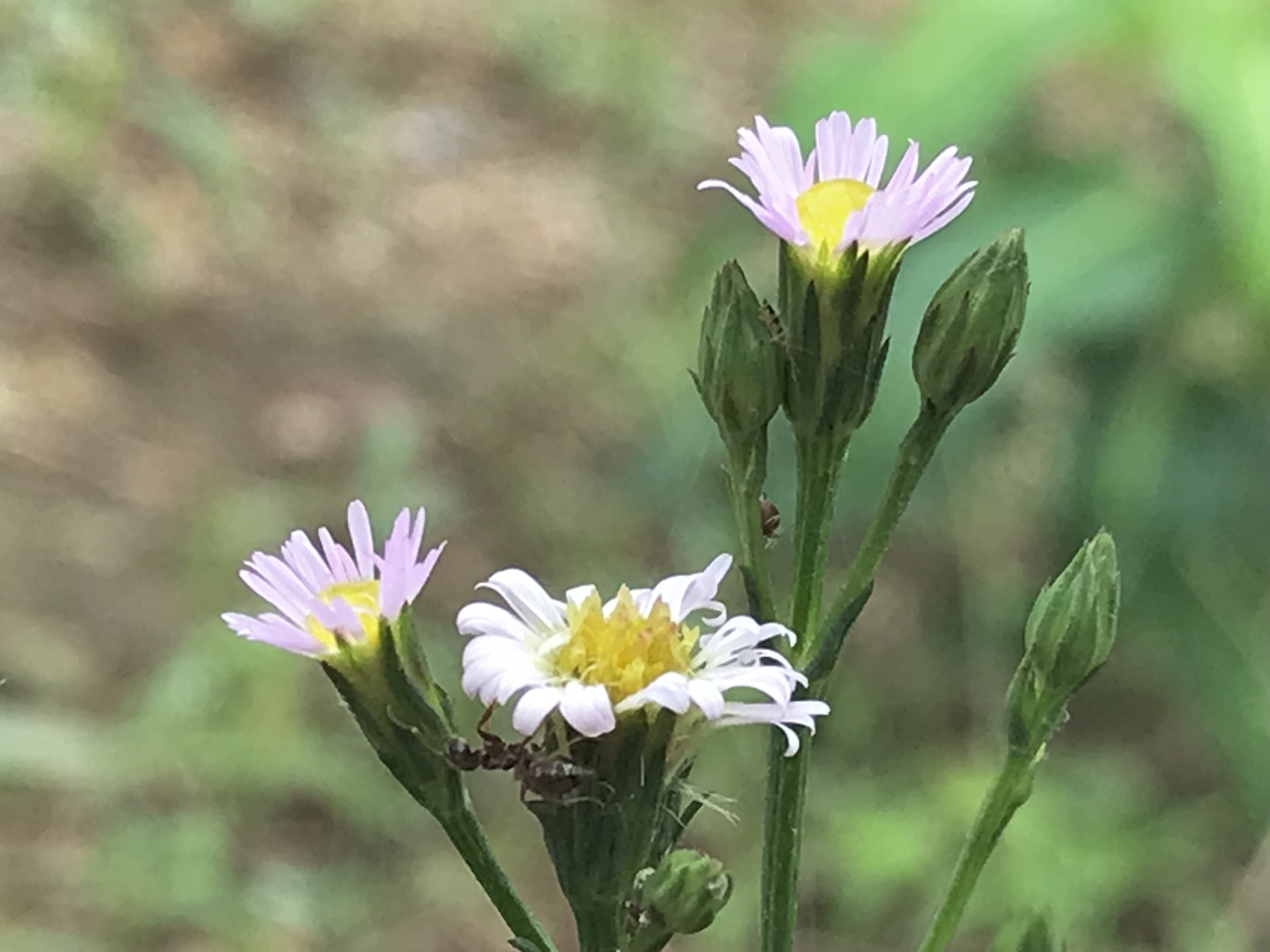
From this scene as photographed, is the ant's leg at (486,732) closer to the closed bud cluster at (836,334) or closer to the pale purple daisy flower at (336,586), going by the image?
the pale purple daisy flower at (336,586)

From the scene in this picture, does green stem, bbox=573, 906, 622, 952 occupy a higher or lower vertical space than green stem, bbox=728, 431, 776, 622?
lower

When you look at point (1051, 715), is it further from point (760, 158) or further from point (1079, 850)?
point (1079, 850)

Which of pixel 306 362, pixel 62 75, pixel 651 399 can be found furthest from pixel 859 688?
pixel 62 75

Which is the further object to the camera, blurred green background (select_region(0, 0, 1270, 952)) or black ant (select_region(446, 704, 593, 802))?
blurred green background (select_region(0, 0, 1270, 952))

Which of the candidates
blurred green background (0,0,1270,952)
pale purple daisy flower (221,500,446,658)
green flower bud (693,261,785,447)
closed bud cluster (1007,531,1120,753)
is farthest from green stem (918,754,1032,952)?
blurred green background (0,0,1270,952)

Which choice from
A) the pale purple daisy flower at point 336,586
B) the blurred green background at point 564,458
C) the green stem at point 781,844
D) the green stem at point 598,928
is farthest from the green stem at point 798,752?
the blurred green background at point 564,458

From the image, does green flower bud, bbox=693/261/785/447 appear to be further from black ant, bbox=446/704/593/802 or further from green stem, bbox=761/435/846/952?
black ant, bbox=446/704/593/802

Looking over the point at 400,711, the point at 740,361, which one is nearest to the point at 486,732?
the point at 400,711

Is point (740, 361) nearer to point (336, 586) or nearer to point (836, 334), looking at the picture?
point (836, 334)
